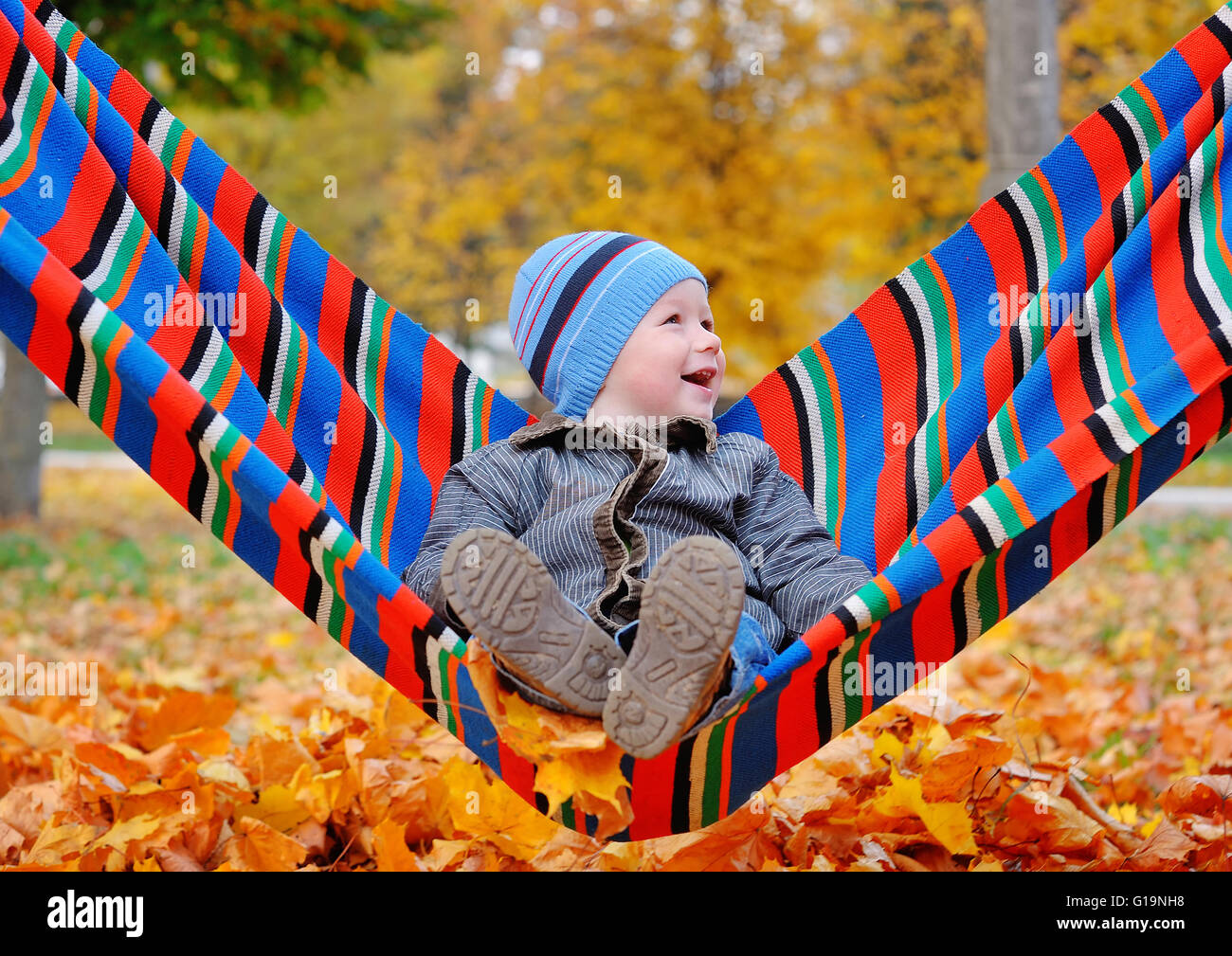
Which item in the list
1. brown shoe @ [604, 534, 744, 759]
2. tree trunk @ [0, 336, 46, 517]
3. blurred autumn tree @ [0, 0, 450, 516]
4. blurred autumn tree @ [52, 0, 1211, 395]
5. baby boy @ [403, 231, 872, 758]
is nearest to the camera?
brown shoe @ [604, 534, 744, 759]

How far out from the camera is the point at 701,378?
6.29 ft

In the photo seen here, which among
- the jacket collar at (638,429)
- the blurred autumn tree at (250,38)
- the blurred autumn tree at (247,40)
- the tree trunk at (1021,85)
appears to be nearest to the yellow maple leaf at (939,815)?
the jacket collar at (638,429)

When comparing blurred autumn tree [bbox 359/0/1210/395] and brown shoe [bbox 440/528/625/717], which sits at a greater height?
blurred autumn tree [bbox 359/0/1210/395]

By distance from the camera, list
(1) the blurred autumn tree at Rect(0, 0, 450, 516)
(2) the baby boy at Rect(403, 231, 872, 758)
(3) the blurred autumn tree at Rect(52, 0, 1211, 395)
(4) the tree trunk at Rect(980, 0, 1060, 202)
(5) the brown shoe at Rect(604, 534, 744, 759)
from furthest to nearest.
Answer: (3) the blurred autumn tree at Rect(52, 0, 1211, 395) < (1) the blurred autumn tree at Rect(0, 0, 450, 516) < (4) the tree trunk at Rect(980, 0, 1060, 202) < (2) the baby boy at Rect(403, 231, 872, 758) < (5) the brown shoe at Rect(604, 534, 744, 759)

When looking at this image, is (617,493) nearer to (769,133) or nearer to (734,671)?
(734,671)

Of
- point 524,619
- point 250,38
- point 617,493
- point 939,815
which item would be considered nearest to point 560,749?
point 524,619

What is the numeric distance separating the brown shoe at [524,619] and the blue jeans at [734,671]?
55 millimetres

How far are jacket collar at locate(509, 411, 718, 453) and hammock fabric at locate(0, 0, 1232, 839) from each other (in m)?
0.20

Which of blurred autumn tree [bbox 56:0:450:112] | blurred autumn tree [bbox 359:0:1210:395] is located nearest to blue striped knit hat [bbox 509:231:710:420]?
blurred autumn tree [bbox 56:0:450:112]

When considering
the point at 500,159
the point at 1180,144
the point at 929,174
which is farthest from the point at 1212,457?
the point at 1180,144

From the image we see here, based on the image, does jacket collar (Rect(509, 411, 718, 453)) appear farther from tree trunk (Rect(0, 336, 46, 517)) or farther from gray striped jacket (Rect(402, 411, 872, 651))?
tree trunk (Rect(0, 336, 46, 517))

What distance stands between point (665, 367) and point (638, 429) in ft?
0.37

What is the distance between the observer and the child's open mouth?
190cm
